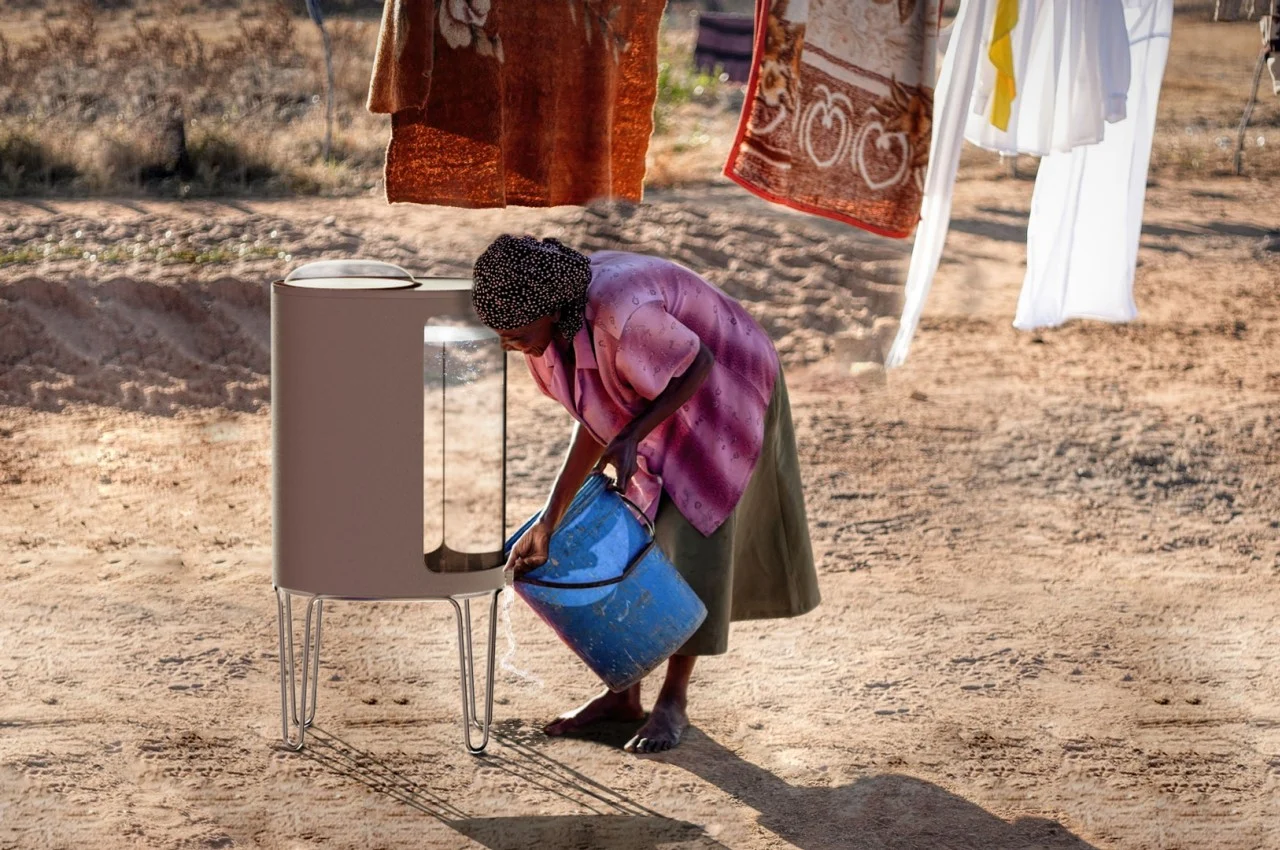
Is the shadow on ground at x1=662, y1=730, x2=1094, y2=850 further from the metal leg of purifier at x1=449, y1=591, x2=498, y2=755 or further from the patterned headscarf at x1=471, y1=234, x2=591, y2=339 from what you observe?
the patterned headscarf at x1=471, y1=234, x2=591, y2=339

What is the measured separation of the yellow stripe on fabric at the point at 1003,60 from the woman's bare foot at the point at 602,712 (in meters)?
1.76

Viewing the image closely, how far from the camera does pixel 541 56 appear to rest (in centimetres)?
385

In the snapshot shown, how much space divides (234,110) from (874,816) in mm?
9656

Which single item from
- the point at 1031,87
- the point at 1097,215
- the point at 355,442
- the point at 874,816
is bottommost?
the point at 874,816

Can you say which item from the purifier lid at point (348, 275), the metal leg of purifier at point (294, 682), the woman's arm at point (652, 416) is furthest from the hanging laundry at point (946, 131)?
the metal leg of purifier at point (294, 682)

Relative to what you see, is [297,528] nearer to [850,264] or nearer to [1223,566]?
[1223,566]

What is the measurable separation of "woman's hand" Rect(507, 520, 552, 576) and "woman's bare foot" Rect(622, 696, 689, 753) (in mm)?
688

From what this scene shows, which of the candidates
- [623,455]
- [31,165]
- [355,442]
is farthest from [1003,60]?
[31,165]

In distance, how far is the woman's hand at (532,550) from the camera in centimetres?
324

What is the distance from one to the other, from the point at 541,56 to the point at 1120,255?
180 cm

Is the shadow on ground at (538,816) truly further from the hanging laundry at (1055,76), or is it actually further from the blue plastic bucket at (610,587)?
the hanging laundry at (1055,76)

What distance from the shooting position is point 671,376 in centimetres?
327

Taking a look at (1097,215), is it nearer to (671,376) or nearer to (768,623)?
(768,623)

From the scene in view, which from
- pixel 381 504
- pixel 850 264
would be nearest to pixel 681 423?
pixel 381 504
